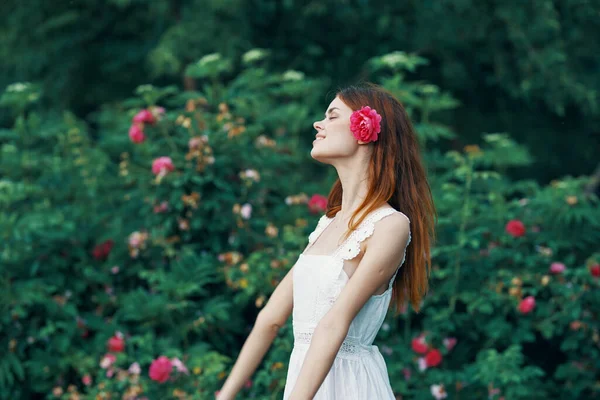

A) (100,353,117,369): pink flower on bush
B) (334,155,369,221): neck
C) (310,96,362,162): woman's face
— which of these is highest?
(310,96,362,162): woman's face

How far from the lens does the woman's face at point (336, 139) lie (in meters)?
2.85

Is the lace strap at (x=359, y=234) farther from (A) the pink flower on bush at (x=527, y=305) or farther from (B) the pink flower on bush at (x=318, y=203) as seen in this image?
(B) the pink flower on bush at (x=318, y=203)

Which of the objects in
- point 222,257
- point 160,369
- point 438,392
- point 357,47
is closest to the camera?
point 160,369

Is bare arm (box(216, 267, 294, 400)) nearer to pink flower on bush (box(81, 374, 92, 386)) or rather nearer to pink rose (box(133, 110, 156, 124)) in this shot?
pink flower on bush (box(81, 374, 92, 386))

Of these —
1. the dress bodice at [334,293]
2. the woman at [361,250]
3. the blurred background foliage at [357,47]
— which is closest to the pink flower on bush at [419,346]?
the woman at [361,250]

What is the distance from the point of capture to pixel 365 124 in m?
2.79

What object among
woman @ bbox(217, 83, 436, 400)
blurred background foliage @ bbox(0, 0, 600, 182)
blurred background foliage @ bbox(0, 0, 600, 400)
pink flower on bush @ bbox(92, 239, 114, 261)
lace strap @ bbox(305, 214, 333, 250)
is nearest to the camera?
woman @ bbox(217, 83, 436, 400)

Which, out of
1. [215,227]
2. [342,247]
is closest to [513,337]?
[215,227]

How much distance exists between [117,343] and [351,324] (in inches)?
98.3

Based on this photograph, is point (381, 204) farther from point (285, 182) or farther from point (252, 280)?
point (285, 182)

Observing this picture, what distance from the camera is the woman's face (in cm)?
285

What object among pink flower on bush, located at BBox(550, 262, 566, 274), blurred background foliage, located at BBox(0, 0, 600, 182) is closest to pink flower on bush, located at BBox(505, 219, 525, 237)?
pink flower on bush, located at BBox(550, 262, 566, 274)

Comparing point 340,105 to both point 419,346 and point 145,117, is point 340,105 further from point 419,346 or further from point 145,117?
point 145,117

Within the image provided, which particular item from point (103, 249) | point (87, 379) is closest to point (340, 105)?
point (87, 379)
